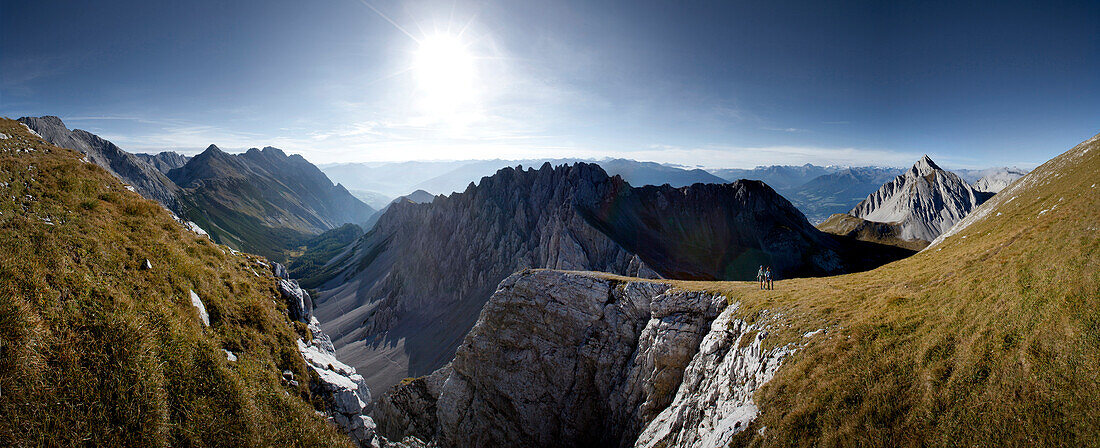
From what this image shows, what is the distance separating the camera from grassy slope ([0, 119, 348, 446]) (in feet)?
28.2

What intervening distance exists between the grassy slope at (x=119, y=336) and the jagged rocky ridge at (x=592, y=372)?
2036 centimetres

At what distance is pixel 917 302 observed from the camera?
18078mm

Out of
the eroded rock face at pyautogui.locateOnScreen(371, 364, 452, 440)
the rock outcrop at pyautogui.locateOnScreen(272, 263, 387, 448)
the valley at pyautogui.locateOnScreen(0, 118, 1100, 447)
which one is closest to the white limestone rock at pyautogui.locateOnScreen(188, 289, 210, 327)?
the valley at pyautogui.locateOnScreen(0, 118, 1100, 447)

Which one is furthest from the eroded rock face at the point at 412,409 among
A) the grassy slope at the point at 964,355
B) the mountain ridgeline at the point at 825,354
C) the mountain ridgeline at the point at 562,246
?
the mountain ridgeline at the point at 562,246

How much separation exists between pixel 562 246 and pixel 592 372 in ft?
241

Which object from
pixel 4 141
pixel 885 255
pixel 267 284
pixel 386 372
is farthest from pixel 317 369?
pixel 885 255

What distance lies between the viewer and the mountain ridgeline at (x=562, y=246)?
111 meters

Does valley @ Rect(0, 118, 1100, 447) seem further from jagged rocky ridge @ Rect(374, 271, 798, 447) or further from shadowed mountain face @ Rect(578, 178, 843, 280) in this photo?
shadowed mountain face @ Rect(578, 178, 843, 280)

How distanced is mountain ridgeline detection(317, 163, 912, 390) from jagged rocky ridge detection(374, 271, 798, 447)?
58719mm

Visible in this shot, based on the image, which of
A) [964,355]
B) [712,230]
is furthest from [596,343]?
[712,230]

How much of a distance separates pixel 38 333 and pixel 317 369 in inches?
447

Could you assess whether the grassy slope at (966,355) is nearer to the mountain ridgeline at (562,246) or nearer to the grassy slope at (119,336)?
the grassy slope at (119,336)

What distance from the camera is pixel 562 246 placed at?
4181 inches

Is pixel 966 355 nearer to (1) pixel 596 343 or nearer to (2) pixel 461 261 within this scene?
(1) pixel 596 343
